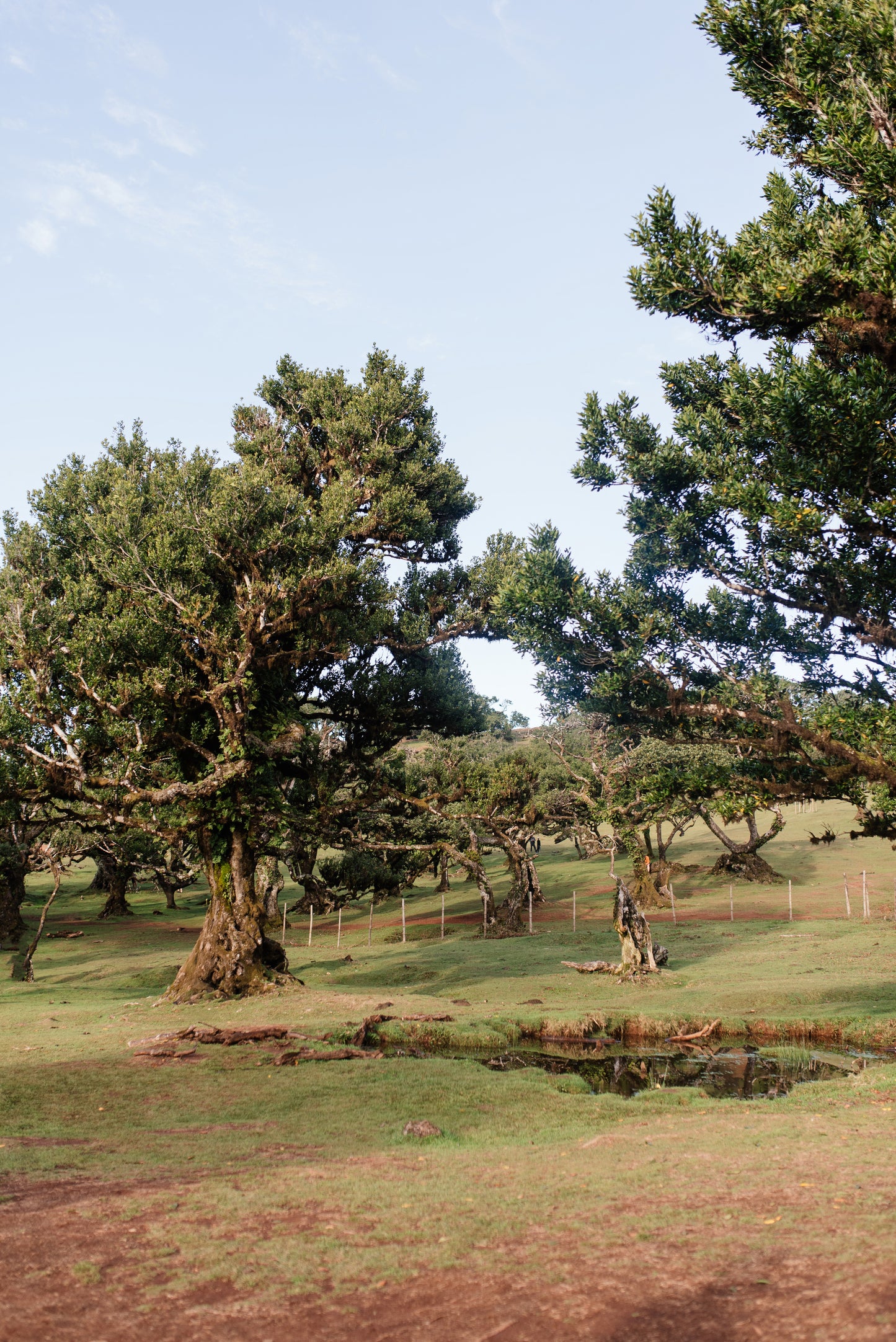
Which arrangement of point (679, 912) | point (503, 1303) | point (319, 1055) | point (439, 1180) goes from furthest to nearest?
point (679, 912) < point (319, 1055) < point (439, 1180) < point (503, 1303)

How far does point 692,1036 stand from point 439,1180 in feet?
39.1

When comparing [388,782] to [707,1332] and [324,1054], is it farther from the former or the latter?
[707,1332]

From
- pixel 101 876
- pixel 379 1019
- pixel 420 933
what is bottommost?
pixel 420 933

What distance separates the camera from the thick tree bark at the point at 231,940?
24.8 m

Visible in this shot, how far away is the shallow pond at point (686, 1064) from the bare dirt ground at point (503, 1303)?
916 centimetres

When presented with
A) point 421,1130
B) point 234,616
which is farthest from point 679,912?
point 421,1130

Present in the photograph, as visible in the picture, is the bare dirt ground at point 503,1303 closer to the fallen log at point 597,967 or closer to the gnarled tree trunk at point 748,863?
the fallen log at point 597,967

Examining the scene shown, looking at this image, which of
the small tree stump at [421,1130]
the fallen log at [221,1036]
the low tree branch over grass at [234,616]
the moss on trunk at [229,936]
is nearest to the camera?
the small tree stump at [421,1130]

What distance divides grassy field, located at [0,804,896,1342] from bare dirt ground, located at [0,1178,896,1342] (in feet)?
0.09

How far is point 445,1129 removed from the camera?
1280 centimetres

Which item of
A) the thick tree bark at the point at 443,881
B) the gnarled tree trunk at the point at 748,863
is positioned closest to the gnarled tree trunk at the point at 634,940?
the thick tree bark at the point at 443,881

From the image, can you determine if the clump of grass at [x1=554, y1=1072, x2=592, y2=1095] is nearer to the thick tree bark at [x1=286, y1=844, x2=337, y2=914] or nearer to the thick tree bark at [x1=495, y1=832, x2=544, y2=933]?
the thick tree bark at [x1=286, y1=844, x2=337, y2=914]

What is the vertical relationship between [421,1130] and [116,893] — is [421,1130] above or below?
above

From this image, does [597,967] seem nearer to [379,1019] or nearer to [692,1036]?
[692,1036]
